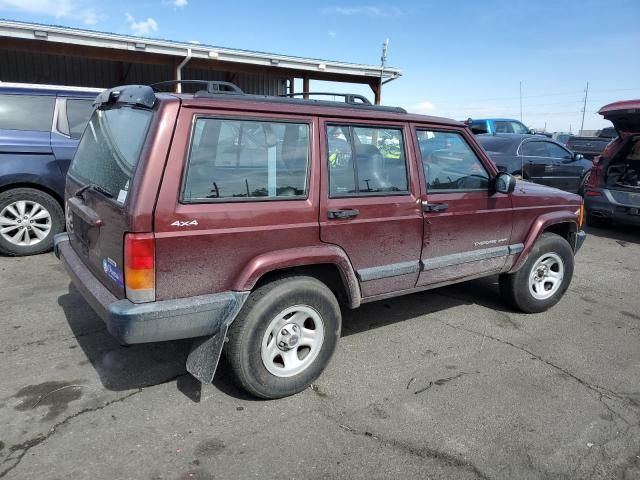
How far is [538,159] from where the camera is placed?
9586 millimetres

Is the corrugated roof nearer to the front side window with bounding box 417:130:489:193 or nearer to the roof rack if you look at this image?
the roof rack

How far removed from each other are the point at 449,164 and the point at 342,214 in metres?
1.21

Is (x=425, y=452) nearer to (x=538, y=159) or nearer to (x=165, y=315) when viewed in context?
(x=165, y=315)

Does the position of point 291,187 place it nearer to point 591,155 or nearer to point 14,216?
point 14,216

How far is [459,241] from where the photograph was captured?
3766mm

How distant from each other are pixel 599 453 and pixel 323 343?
1.64m

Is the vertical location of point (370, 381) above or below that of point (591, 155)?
below

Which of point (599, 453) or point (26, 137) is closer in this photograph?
point (599, 453)

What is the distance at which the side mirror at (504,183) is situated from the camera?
383cm

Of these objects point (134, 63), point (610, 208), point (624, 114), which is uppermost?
point (134, 63)

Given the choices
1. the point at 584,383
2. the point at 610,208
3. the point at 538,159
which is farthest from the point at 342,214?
the point at 538,159

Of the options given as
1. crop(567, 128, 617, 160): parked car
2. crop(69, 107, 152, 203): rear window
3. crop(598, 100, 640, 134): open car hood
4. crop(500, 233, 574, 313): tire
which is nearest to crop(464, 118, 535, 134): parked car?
crop(567, 128, 617, 160): parked car

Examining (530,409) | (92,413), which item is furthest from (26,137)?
(530,409)

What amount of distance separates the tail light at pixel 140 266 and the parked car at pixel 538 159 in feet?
25.2
